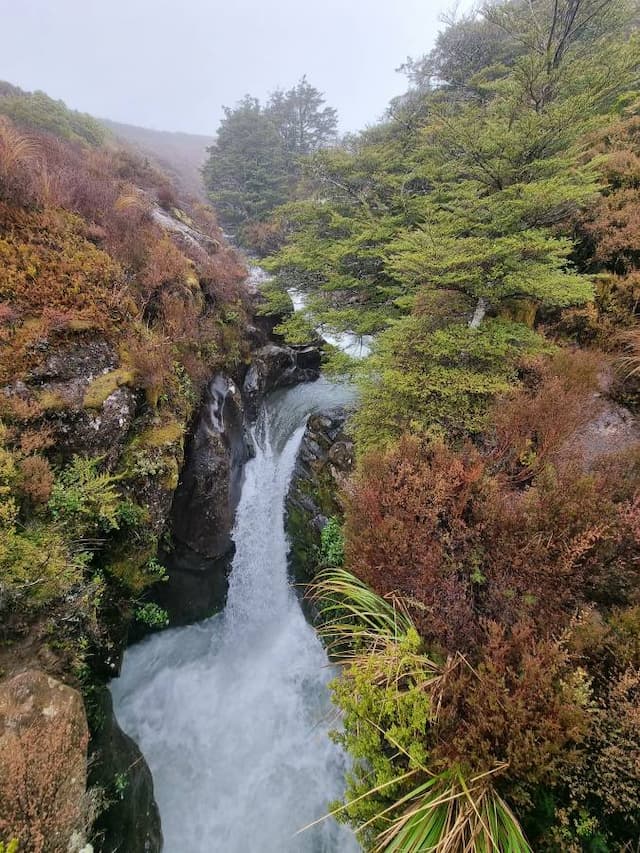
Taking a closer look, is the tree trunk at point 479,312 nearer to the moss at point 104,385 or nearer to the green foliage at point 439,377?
the green foliage at point 439,377

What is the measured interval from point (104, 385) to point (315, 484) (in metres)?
4.63

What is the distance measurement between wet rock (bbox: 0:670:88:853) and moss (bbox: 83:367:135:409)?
11.4 ft

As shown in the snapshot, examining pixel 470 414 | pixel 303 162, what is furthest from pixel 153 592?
pixel 303 162

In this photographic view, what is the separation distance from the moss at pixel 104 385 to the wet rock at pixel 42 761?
346 cm

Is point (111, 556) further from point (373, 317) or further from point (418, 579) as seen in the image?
point (373, 317)

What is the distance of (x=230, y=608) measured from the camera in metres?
7.43

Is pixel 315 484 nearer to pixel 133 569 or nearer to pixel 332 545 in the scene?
pixel 332 545

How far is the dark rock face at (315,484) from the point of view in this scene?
292 inches

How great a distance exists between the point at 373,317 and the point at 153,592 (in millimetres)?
7665

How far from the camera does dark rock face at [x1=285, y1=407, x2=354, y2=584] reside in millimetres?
7410

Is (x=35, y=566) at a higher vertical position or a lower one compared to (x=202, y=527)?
higher

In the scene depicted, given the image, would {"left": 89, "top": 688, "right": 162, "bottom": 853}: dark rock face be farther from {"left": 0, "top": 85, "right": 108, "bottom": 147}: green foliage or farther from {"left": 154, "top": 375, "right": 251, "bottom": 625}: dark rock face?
{"left": 0, "top": 85, "right": 108, "bottom": 147}: green foliage

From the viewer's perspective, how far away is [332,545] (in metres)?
6.47

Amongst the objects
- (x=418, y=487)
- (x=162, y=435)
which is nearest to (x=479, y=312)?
(x=418, y=487)
